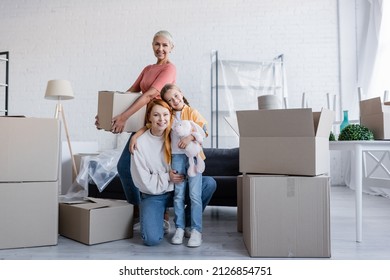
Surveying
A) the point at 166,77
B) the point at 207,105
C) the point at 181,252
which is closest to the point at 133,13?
the point at 207,105

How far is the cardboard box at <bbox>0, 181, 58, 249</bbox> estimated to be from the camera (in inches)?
67.7

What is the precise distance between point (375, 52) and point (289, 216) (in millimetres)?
3308

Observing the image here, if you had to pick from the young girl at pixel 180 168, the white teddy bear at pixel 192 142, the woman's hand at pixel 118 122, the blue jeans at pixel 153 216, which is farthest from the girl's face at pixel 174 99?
the blue jeans at pixel 153 216

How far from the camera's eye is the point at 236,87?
4219 mm

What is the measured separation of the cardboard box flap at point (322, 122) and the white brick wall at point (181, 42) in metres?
2.81

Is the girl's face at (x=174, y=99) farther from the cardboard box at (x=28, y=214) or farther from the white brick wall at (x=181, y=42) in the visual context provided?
the white brick wall at (x=181, y=42)

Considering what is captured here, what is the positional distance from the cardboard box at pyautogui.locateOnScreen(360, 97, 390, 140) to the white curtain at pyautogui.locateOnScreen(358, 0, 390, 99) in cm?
170

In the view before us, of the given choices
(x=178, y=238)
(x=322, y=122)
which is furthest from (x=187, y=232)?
(x=322, y=122)

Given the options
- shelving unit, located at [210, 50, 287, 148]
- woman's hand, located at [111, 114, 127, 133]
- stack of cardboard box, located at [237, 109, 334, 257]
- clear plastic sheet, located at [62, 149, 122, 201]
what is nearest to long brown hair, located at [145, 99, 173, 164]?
woman's hand, located at [111, 114, 127, 133]

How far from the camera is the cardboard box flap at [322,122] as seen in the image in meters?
1.59

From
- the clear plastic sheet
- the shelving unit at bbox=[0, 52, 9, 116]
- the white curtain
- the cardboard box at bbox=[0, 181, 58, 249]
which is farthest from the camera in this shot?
the shelving unit at bbox=[0, 52, 9, 116]

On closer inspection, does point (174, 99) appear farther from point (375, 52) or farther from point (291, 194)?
point (375, 52)

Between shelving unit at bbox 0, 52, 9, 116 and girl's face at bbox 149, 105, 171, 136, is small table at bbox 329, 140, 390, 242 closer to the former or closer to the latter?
girl's face at bbox 149, 105, 171, 136

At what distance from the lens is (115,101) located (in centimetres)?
182
